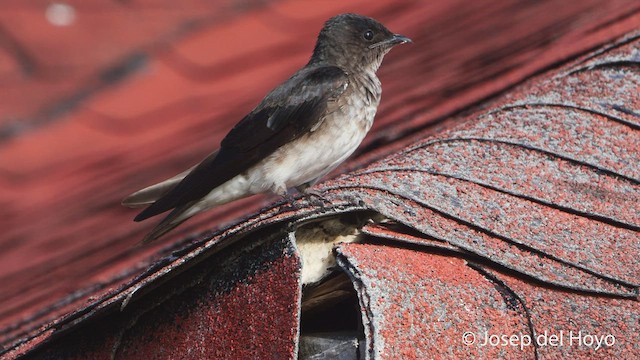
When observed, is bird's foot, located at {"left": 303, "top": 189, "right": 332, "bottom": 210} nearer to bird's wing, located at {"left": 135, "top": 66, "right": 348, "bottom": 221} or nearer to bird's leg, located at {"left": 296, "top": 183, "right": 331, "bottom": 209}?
bird's leg, located at {"left": 296, "top": 183, "right": 331, "bottom": 209}

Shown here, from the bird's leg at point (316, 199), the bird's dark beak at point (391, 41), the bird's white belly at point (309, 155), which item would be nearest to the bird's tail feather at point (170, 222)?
the bird's white belly at point (309, 155)

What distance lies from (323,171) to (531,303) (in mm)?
1594

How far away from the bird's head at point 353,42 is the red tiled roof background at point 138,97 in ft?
0.47

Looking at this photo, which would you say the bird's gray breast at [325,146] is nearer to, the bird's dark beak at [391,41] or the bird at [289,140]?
the bird at [289,140]

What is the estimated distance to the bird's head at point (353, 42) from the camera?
4031 mm

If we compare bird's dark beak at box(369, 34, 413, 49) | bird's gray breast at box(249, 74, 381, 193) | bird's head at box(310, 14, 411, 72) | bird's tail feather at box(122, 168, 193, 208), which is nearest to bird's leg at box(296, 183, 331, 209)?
bird's tail feather at box(122, 168, 193, 208)

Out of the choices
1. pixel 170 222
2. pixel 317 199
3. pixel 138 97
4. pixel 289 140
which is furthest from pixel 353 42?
pixel 317 199

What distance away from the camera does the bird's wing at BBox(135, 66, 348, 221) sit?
11.2ft

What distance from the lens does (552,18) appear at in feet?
13.4

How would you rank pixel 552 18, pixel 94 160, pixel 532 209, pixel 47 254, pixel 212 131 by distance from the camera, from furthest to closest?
pixel 552 18, pixel 212 131, pixel 94 160, pixel 47 254, pixel 532 209

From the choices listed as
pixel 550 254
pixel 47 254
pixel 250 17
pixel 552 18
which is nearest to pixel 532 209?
pixel 550 254

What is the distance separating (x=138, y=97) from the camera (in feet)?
12.0

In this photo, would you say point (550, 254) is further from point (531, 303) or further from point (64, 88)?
point (64, 88)

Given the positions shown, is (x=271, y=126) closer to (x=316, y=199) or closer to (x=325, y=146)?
(x=325, y=146)
